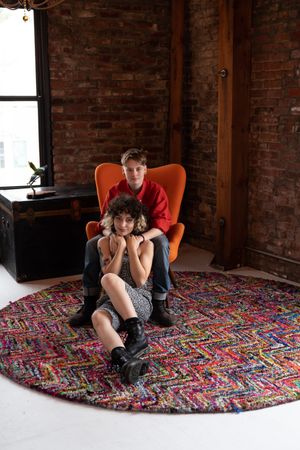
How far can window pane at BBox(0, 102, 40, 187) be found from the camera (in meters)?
5.46

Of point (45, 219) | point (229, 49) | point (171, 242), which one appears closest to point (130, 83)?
point (229, 49)

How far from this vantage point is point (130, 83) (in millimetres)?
5809

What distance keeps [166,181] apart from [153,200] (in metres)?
0.54

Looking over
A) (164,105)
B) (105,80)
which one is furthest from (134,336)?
(164,105)

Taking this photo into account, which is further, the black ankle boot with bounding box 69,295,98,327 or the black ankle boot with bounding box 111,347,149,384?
the black ankle boot with bounding box 69,295,98,327

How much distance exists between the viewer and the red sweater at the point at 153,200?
4043 millimetres

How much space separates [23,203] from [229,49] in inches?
77.3

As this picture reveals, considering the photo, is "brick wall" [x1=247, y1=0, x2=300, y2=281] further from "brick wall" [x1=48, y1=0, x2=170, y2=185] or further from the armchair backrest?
"brick wall" [x1=48, y1=0, x2=170, y2=185]

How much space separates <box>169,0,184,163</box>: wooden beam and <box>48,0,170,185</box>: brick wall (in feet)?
0.26

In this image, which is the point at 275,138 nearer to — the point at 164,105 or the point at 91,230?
the point at 164,105

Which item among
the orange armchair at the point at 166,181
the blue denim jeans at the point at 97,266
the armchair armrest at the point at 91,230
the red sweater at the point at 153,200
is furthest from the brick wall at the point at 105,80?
the blue denim jeans at the point at 97,266

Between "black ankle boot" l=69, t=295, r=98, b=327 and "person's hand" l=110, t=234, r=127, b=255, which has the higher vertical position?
"person's hand" l=110, t=234, r=127, b=255

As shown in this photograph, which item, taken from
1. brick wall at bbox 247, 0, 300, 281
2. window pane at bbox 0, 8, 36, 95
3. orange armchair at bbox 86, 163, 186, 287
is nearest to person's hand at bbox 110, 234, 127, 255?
orange armchair at bbox 86, 163, 186, 287

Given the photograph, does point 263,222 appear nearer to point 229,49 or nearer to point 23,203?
point 229,49
